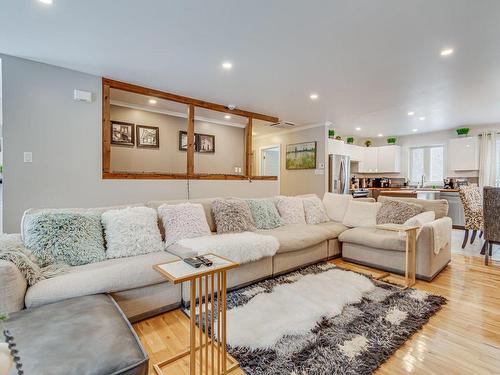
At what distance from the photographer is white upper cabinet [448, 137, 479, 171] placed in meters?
6.02

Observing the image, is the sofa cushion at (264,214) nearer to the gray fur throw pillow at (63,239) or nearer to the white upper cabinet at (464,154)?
the gray fur throw pillow at (63,239)

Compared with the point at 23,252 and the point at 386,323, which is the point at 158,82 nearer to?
the point at 23,252

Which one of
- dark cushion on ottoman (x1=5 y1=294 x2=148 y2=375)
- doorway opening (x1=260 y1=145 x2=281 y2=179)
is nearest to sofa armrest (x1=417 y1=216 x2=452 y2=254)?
dark cushion on ottoman (x1=5 y1=294 x2=148 y2=375)

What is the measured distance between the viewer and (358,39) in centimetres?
250

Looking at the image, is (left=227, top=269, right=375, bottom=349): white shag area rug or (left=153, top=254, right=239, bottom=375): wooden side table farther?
(left=227, top=269, right=375, bottom=349): white shag area rug

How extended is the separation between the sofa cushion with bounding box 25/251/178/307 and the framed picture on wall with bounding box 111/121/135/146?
356 centimetres

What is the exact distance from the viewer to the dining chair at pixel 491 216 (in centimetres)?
322

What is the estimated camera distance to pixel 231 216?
3.05m

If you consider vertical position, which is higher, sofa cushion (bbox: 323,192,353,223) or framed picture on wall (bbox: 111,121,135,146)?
framed picture on wall (bbox: 111,121,135,146)

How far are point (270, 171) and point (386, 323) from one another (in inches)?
246

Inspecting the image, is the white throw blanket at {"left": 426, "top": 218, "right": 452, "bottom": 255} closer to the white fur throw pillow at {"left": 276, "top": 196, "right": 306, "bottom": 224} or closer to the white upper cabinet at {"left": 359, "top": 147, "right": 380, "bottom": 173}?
the white fur throw pillow at {"left": 276, "top": 196, "right": 306, "bottom": 224}

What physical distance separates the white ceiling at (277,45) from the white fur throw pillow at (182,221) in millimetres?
1720

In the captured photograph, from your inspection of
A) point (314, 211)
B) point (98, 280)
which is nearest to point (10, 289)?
point (98, 280)

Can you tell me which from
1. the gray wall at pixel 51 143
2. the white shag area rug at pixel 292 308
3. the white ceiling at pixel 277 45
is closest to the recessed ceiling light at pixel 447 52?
the white ceiling at pixel 277 45
